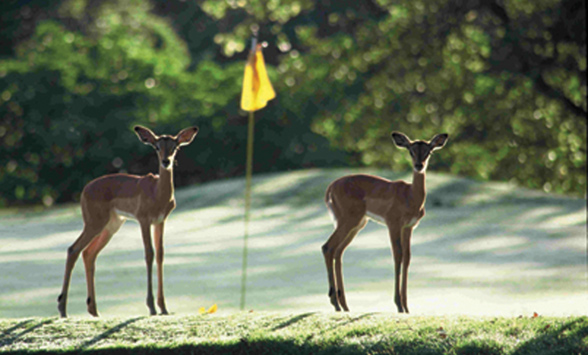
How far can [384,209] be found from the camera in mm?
8312

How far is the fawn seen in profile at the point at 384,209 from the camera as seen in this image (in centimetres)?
815

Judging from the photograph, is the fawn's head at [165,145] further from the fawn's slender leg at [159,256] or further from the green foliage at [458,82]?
the green foliage at [458,82]

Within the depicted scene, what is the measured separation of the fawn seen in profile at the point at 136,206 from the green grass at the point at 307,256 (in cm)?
98

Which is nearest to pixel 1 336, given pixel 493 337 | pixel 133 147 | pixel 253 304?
pixel 253 304

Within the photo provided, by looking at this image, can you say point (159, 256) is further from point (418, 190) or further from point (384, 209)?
point (418, 190)

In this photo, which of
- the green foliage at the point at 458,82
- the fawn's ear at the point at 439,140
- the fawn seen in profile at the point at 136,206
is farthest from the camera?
the green foliage at the point at 458,82

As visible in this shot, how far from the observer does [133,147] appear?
2616cm

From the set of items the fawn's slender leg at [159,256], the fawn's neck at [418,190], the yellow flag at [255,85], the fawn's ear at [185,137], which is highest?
the yellow flag at [255,85]

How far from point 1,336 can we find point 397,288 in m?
3.46

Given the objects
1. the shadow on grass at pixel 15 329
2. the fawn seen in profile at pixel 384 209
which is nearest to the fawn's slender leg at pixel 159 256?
the shadow on grass at pixel 15 329

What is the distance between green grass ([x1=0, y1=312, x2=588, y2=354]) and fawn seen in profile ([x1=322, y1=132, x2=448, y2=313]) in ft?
1.64

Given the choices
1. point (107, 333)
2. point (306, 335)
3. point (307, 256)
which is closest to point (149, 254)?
point (107, 333)

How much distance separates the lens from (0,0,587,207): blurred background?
23359 mm

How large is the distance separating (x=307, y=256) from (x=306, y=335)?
22.6ft
